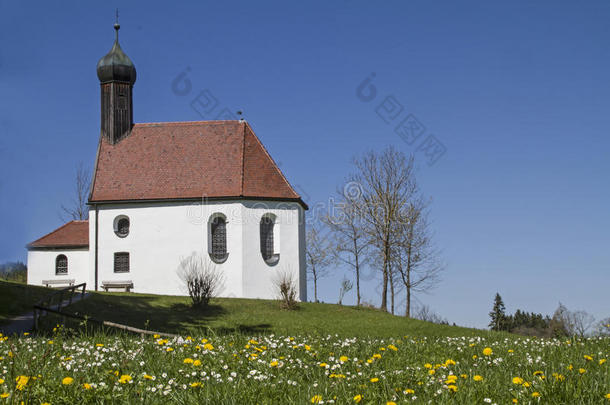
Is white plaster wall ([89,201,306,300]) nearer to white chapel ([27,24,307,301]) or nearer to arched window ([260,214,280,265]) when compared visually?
white chapel ([27,24,307,301])

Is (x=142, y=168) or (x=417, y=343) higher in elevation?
(x=142, y=168)

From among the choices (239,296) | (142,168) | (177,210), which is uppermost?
(142,168)

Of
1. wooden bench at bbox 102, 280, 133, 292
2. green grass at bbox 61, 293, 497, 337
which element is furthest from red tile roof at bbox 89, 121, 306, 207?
green grass at bbox 61, 293, 497, 337

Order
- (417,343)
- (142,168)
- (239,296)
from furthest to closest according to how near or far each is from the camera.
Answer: (142,168) → (239,296) → (417,343)

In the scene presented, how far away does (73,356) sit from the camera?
21.7 feet

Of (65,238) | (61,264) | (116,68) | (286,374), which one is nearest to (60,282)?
(61,264)

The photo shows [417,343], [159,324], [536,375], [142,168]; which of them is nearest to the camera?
[536,375]

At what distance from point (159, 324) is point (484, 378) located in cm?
1734

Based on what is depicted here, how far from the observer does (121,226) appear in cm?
3512

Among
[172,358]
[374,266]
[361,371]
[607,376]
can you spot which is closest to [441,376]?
[361,371]

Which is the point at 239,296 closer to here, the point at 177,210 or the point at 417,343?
the point at 177,210

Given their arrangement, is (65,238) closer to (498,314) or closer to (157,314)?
(157,314)

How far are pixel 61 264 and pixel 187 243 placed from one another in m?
8.67

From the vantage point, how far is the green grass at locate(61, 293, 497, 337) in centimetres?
2198
